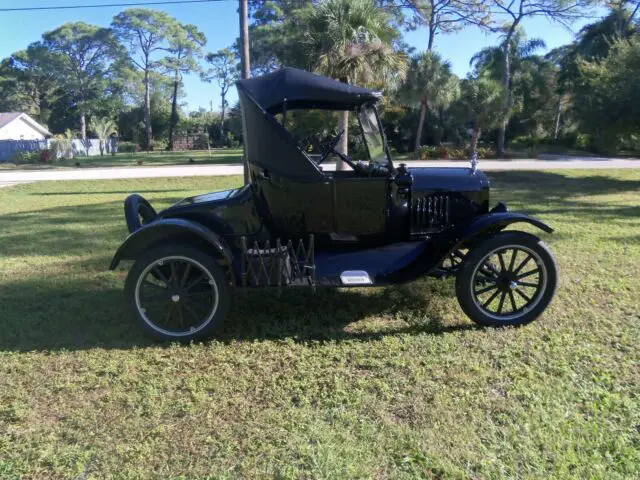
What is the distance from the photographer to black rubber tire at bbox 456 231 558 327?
373 centimetres

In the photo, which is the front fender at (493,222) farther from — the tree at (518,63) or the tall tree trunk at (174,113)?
the tall tree trunk at (174,113)

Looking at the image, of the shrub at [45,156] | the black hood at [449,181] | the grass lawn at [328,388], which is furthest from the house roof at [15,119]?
the black hood at [449,181]

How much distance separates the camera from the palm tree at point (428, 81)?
27.6 meters

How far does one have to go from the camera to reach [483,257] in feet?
12.2

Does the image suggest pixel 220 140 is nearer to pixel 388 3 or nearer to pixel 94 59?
pixel 94 59

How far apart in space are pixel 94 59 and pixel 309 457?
5687 centimetres

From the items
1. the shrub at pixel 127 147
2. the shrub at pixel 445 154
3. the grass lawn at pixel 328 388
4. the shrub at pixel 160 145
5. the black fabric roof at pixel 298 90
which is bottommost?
the grass lawn at pixel 328 388

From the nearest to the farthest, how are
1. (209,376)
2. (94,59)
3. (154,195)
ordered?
1. (209,376)
2. (154,195)
3. (94,59)

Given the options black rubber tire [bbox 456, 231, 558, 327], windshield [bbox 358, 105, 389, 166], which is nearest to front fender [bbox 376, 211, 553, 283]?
black rubber tire [bbox 456, 231, 558, 327]

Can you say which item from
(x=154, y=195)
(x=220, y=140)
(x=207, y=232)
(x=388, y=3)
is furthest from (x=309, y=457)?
(x=220, y=140)

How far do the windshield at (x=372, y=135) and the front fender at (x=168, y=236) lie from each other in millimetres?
1541

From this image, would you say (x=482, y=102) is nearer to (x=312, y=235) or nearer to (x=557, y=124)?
(x=557, y=124)

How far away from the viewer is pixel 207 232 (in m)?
3.66

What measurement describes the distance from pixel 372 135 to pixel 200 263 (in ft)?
6.09
